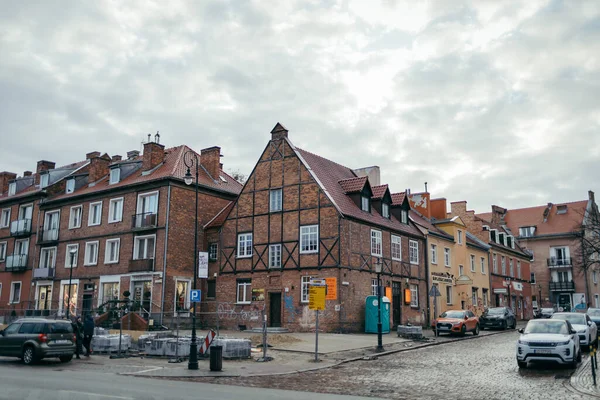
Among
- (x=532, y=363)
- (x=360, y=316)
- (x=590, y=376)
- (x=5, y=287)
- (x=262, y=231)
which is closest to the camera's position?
(x=590, y=376)

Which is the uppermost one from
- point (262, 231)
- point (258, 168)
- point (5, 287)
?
point (258, 168)

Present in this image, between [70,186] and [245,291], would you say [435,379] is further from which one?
[70,186]

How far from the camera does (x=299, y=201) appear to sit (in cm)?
3366

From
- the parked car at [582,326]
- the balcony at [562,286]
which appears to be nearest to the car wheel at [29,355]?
the parked car at [582,326]

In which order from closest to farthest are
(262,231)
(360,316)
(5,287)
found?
(360,316) < (262,231) < (5,287)

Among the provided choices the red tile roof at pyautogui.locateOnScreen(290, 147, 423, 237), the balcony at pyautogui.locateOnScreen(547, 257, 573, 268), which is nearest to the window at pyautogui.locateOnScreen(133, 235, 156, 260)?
the red tile roof at pyautogui.locateOnScreen(290, 147, 423, 237)

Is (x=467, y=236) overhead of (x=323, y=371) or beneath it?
overhead

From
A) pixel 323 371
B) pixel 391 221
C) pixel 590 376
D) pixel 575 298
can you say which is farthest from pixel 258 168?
pixel 575 298

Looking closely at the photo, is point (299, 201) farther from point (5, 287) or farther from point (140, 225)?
point (5, 287)

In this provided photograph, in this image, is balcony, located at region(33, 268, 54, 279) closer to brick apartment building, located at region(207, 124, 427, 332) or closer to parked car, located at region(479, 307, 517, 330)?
brick apartment building, located at region(207, 124, 427, 332)

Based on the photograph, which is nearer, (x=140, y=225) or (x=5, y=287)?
(x=140, y=225)

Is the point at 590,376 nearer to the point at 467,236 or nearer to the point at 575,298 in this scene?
the point at 467,236

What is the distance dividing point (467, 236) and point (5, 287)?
38408 mm

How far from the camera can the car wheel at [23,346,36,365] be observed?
62.4ft
